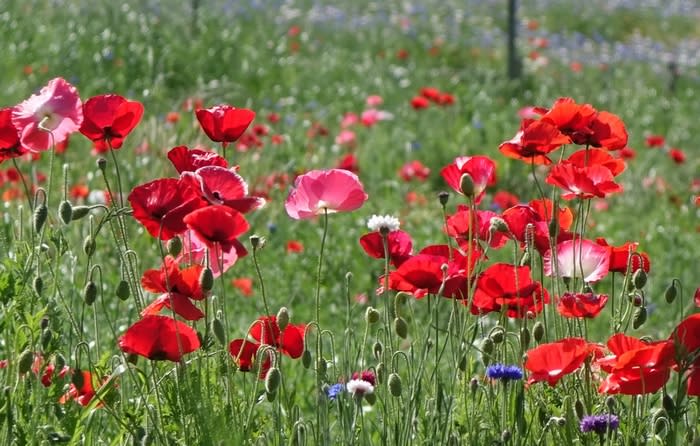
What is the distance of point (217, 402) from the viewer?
1721 mm

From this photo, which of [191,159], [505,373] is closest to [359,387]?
[505,373]

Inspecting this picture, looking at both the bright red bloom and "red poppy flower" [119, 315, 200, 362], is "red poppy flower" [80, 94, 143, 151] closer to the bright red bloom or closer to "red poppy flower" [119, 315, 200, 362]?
"red poppy flower" [119, 315, 200, 362]

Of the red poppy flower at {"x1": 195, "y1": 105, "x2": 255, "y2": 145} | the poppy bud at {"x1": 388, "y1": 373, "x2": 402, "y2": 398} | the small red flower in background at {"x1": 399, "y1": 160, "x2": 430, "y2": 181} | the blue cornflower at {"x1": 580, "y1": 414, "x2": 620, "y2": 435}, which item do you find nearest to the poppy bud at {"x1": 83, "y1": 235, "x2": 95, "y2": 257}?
the red poppy flower at {"x1": 195, "y1": 105, "x2": 255, "y2": 145}

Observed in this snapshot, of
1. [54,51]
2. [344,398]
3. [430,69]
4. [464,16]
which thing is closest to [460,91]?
[430,69]

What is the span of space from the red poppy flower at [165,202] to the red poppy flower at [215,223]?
8 cm

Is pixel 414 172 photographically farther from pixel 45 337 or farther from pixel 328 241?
pixel 45 337

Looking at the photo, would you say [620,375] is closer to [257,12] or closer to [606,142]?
[606,142]

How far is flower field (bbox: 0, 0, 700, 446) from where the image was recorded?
5.42 feet

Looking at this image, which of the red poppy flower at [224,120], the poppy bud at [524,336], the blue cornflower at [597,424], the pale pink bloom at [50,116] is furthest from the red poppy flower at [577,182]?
the pale pink bloom at [50,116]

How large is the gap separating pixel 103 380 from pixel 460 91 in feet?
21.2

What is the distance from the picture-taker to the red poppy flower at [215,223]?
1.50 meters

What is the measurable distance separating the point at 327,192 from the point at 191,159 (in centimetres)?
21

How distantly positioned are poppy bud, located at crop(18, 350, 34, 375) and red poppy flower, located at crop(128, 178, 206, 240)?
0.76ft

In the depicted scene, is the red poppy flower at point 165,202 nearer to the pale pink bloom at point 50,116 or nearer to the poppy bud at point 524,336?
the pale pink bloom at point 50,116
